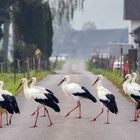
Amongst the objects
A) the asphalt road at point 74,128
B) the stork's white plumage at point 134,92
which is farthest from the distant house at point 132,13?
the stork's white plumage at point 134,92

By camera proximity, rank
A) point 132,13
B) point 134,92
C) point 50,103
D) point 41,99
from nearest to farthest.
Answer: point 50,103
point 41,99
point 134,92
point 132,13

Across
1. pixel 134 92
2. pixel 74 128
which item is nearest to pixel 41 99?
pixel 74 128

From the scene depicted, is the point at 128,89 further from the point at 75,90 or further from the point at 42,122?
the point at 42,122

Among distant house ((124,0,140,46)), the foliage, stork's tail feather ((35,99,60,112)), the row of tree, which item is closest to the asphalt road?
stork's tail feather ((35,99,60,112))

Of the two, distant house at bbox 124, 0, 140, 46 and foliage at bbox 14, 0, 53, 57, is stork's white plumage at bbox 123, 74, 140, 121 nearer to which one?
foliage at bbox 14, 0, 53, 57

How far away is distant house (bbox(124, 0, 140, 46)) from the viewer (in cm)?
9553

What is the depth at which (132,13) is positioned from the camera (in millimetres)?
97000

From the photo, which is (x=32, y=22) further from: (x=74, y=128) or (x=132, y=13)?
(x=74, y=128)

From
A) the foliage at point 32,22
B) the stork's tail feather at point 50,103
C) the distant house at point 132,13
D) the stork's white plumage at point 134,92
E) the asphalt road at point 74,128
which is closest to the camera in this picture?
the asphalt road at point 74,128

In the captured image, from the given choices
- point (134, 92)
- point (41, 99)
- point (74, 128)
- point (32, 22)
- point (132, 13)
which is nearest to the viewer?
point (74, 128)

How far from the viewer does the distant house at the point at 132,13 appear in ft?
313

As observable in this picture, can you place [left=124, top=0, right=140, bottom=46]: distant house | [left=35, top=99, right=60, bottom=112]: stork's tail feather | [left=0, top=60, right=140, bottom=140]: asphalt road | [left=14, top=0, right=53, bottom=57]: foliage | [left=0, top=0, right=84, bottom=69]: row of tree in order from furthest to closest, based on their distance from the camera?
[left=124, top=0, right=140, bottom=46]: distant house, [left=14, top=0, right=53, bottom=57]: foliage, [left=0, top=0, right=84, bottom=69]: row of tree, [left=35, top=99, right=60, bottom=112]: stork's tail feather, [left=0, top=60, right=140, bottom=140]: asphalt road

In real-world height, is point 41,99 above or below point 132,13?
below

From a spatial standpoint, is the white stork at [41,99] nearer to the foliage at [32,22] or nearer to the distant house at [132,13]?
the foliage at [32,22]
